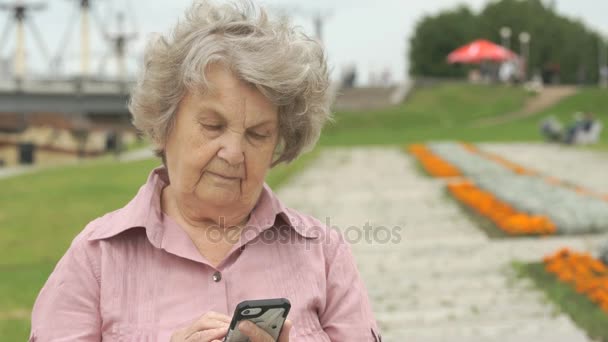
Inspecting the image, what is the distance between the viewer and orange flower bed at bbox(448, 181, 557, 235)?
8.31 m

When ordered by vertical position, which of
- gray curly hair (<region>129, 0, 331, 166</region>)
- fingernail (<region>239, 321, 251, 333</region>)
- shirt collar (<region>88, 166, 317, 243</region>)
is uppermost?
gray curly hair (<region>129, 0, 331, 166</region>)

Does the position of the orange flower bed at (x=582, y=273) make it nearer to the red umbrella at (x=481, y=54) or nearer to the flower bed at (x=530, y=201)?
the flower bed at (x=530, y=201)

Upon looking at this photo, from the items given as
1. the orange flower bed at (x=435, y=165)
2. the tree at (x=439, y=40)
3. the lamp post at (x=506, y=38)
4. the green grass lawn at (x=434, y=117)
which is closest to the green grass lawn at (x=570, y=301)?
the orange flower bed at (x=435, y=165)

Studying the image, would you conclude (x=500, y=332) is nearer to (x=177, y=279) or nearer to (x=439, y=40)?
(x=177, y=279)

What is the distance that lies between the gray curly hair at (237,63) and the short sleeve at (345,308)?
0.45 metres

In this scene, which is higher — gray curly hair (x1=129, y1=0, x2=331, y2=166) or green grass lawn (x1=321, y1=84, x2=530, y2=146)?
gray curly hair (x1=129, y1=0, x2=331, y2=166)

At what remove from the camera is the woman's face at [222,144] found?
2197mm

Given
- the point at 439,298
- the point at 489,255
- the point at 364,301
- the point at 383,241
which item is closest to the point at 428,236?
the point at 383,241

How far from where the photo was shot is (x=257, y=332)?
6.64ft

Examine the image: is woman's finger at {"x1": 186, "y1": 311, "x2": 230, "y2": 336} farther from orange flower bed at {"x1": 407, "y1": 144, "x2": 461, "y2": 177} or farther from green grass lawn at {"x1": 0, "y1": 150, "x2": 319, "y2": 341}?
orange flower bed at {"x1": 407, "y1": 144, "x2": 461, "y2": 177}

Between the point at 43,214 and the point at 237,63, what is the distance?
32.6ft

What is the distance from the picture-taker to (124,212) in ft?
7.74

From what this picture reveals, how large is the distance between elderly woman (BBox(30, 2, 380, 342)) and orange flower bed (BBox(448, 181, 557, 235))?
6257 mm

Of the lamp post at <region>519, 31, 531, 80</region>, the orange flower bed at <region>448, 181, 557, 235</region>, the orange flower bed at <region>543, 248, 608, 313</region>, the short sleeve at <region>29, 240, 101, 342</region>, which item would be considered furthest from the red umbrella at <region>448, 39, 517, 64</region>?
the short sleeve at <region>29, 240, 101, 342</region>
